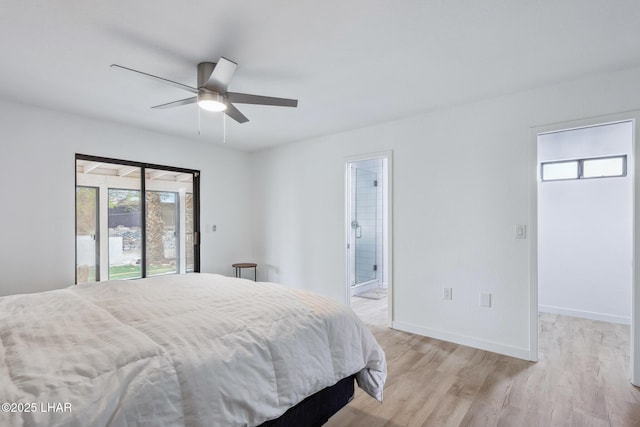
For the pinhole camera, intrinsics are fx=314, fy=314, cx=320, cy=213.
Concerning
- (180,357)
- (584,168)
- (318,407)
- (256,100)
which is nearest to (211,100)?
(256,100)

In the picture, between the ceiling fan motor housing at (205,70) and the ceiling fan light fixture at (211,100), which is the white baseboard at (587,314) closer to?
the ceiling fan light fixture at (211,100)

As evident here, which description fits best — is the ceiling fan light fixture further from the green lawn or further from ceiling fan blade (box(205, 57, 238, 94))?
the green lawn

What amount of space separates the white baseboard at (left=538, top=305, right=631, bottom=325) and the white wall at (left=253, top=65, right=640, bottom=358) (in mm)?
1853

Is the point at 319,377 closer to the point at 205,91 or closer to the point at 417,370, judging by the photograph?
the point at 417,370

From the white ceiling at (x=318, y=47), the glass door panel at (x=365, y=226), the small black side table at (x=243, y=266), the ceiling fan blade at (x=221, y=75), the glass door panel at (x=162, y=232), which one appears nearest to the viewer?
the white ceiling at (x=318, y=47)

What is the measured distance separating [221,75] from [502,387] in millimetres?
3013

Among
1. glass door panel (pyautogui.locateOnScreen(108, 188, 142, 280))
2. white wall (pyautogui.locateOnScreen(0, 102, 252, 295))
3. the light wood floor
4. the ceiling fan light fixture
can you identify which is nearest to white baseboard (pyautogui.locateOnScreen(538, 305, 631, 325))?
the light wood floor

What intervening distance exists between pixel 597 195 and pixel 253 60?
434 cm

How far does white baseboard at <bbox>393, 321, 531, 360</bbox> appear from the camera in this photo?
112 inches

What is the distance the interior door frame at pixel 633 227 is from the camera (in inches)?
94.0

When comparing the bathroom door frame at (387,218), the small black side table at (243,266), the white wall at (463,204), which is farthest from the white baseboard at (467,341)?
the small black side table at (243,266)

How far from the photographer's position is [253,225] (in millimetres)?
5285

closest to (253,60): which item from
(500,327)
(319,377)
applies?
(319,377)

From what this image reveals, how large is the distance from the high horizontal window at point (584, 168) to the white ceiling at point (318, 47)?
2025 mm
